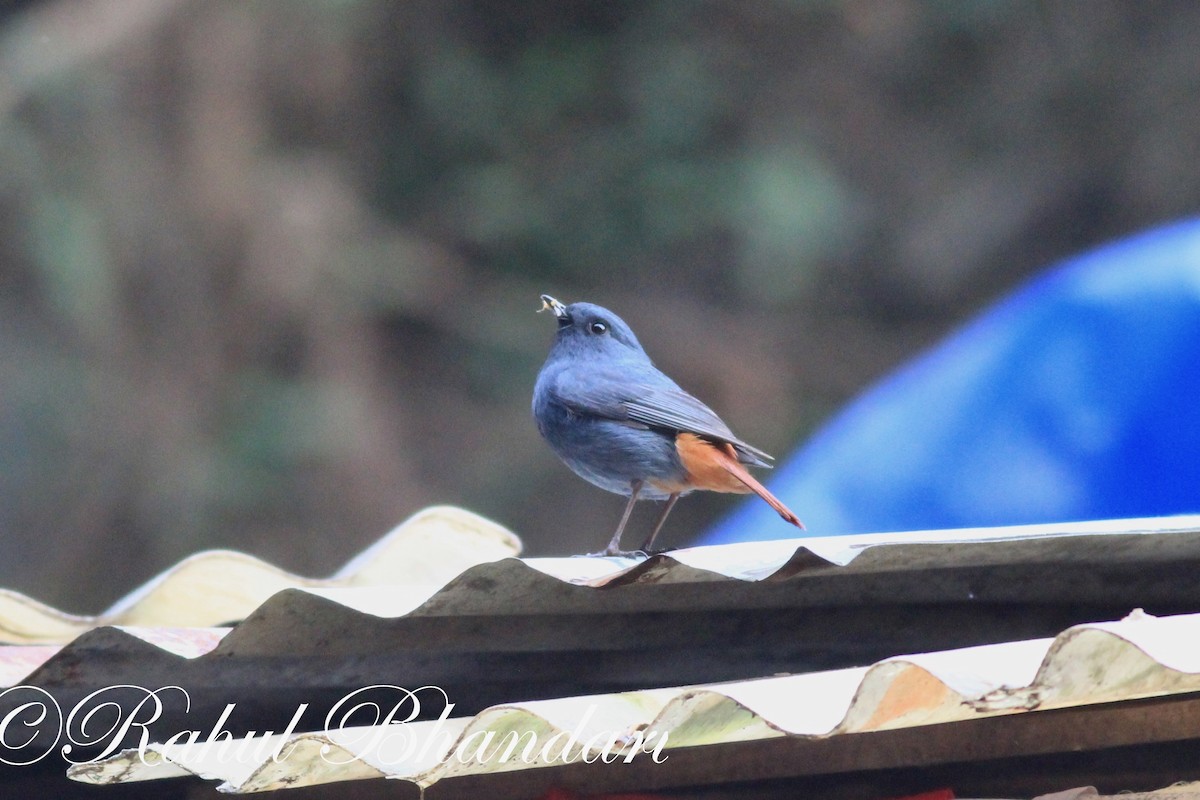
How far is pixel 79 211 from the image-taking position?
31.1 ft

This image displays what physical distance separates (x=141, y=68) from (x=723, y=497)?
5.11 meters

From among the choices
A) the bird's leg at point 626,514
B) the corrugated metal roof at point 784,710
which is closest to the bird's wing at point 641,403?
the bird's leg at point 626,514

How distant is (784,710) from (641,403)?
1.53m

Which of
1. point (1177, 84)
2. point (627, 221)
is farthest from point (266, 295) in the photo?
point (1177, 84)

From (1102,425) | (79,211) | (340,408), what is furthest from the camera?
(340,408)

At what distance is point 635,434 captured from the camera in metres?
3.09

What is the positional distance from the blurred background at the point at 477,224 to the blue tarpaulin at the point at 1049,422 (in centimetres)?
539

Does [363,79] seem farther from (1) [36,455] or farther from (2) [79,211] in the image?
(1) [36,455]

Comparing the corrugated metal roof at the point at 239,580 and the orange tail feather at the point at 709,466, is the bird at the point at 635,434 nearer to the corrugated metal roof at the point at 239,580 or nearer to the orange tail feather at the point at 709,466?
the orange tail feather at the point at 709,466

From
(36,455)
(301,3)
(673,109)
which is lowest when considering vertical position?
(36,455)

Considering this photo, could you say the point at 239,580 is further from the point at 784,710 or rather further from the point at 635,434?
the point at 784,710

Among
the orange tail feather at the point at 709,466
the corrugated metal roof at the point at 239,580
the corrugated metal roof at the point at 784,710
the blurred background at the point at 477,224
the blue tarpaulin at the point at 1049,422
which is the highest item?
the blurred background at the point at 477,224

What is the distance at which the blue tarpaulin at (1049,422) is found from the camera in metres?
4.27

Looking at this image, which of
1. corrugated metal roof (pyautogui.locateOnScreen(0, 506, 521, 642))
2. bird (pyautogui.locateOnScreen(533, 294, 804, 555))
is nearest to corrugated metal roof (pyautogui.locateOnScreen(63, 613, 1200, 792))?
corrugated metal roof (pyautogui.locateOnScreen(0, 506, 521, 642))
